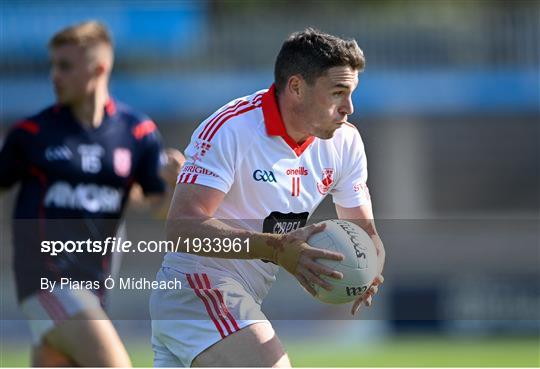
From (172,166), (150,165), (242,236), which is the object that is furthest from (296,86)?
(150,165)

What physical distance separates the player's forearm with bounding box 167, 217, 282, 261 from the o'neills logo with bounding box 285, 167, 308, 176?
521 mm

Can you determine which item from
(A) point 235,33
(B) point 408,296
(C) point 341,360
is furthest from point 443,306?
(A) point 235,33

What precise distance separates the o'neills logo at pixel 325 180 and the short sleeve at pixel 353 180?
0.07 metres

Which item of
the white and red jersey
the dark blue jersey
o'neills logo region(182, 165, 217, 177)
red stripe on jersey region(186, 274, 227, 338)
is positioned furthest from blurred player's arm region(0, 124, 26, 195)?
o'neills logo region(182, 165, 217, 177)

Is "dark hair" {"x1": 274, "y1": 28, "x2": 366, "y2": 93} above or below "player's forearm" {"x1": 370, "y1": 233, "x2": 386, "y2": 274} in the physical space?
above

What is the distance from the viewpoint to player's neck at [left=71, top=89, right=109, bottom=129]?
7887 mm

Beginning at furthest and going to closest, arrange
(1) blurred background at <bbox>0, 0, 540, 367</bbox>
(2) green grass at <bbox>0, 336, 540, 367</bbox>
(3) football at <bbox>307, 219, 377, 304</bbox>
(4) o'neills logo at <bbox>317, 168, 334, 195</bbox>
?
1. (1) blurred background at <bbox>0, 0, 540, 367</bbox>
2. (2) green grass at <bbox>0, 336, 540, 367</bbox>
3. (4) o'neills logo at <bbox>317, 168, 334, 195</bbox>
4. (3) football at <bbox>307, 219, 377, 304</bbox>

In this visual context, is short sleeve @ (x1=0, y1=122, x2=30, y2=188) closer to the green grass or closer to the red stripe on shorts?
the red stripe on shorts

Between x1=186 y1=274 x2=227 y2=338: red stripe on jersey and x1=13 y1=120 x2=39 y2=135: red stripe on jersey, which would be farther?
x1=13 y1=120 x2=39 y2=135: red stripe on jersey

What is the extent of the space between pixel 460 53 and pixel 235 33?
4.57 meters

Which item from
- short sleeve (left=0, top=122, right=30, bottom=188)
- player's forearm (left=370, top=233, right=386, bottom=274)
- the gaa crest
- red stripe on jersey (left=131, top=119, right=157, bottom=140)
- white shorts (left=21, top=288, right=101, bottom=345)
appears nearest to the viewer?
player's forearm (left=370, top=233, right=386, bottom=274)

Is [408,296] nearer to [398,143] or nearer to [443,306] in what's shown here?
[443,306]

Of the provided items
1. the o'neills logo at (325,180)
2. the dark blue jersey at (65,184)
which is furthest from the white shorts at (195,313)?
the dark blue jersey at (65,184)

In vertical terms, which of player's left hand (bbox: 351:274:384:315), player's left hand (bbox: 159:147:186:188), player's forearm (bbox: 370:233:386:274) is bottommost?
player's left hand (bbox: 351:274:384:315)
